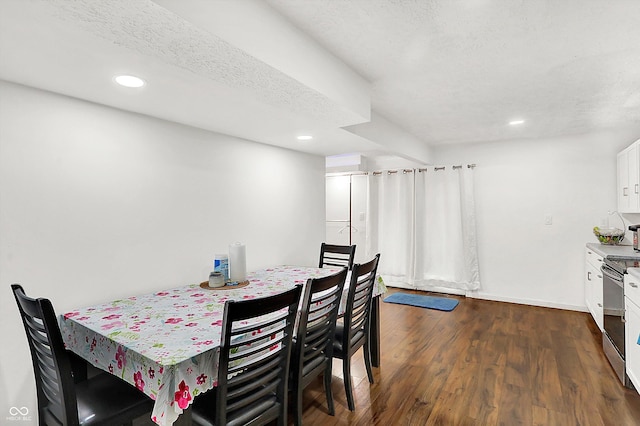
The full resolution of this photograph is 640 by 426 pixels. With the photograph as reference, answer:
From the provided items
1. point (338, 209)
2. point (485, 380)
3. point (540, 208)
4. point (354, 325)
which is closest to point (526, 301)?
point (540, 208)

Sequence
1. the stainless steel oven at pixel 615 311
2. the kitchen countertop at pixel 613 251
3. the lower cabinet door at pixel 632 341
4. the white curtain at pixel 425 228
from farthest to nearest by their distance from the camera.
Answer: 1. the white curtain at pixel 425 228
2. the kitchen countertop at pixel 613 251
3. the stainless steel oven at pixel 615 311
4. the lower cabinet door at pixel 632 341

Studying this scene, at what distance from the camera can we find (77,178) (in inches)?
79.7

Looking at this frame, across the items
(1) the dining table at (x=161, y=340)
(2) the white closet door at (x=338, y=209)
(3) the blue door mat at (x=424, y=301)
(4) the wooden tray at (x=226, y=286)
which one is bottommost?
(3) the blue door mat at (x=424, y=301)

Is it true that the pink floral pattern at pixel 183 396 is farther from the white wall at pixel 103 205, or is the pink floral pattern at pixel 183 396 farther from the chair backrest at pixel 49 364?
the white wall at pixel 103 205

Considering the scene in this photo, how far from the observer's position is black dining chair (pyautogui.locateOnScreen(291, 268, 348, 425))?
1.82 meters

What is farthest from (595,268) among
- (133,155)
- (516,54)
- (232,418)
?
(133,155)

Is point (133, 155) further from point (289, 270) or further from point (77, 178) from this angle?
point (289, 270)

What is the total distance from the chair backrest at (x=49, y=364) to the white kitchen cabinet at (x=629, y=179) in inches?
188

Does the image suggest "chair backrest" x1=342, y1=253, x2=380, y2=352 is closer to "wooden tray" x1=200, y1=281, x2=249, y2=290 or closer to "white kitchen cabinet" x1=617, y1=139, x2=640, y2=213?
"wooden tray" x1=200, y1=281, x2=249, y2=290

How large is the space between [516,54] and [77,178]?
2821mm

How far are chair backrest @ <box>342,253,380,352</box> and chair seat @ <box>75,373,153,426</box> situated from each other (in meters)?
Result: 1.20

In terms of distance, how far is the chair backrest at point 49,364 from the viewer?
1.32m

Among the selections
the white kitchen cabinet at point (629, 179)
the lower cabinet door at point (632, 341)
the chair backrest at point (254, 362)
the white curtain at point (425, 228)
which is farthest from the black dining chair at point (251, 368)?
the white curtain at point (425, 228)

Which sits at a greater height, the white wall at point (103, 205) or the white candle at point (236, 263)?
the white wall at point (103, 205)
